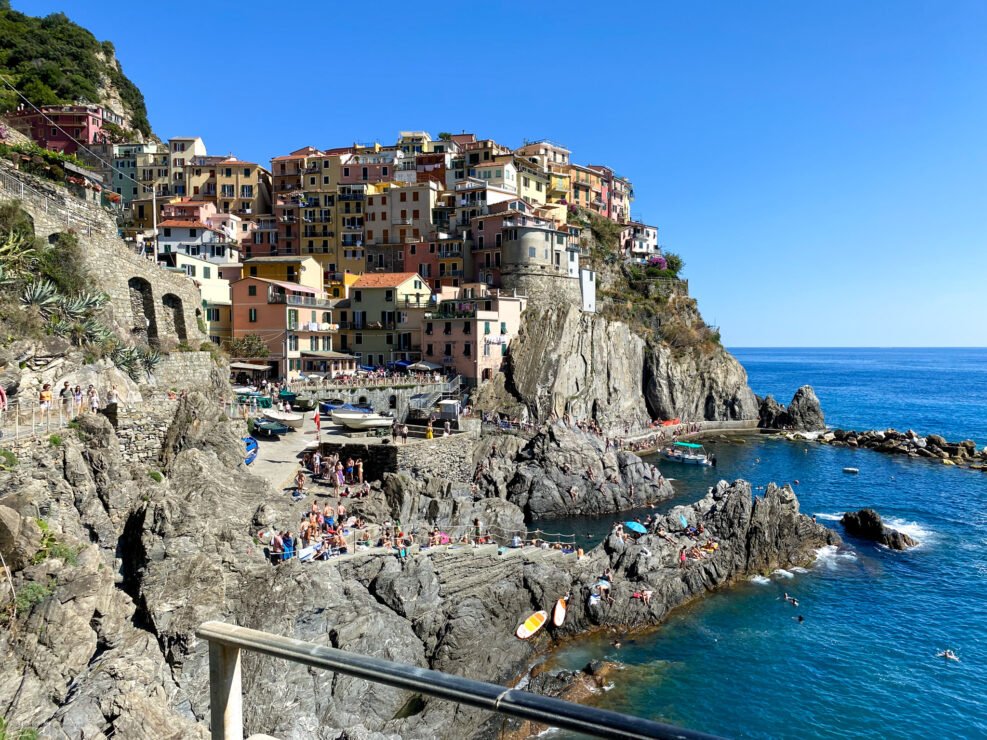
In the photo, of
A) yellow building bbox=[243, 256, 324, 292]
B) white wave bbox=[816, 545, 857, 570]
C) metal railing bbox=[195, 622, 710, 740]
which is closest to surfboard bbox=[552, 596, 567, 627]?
white wave bbox=[816, 545, 857, 570]

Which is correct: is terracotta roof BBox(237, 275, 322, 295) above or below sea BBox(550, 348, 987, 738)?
above

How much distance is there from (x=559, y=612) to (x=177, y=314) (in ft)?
86.1

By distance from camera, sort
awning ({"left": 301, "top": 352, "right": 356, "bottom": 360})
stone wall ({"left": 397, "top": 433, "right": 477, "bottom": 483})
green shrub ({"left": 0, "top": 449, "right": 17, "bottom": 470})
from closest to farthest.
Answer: green shrub ({"left": 0, "top": 449, "right": 17, "bottom": 470}), stone wall ({"left": 397, "top": 433, "right": 477, "bottom": 483}), awning ({"left": 301, "top": 352, "right": 356, "bottom": 360})

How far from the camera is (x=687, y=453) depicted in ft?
171

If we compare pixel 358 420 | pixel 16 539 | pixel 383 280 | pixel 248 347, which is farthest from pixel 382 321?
pixel 16 539

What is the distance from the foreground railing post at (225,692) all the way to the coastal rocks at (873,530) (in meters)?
37.1

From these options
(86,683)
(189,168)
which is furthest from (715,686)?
(189,168)

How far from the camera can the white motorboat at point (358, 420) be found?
119ft

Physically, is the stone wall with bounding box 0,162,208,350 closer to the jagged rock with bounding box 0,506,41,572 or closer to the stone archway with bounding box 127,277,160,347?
the stone archway with bounding box 127,277,160,347

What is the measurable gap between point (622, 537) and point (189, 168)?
239 ft

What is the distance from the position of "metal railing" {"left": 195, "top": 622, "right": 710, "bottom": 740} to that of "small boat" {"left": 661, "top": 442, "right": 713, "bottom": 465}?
166 feet

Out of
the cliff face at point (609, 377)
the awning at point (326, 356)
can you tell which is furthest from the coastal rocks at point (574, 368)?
the awning at point (326, 356)

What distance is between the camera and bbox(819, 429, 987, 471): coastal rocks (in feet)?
176

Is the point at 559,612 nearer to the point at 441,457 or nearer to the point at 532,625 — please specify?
the point at 532,625
